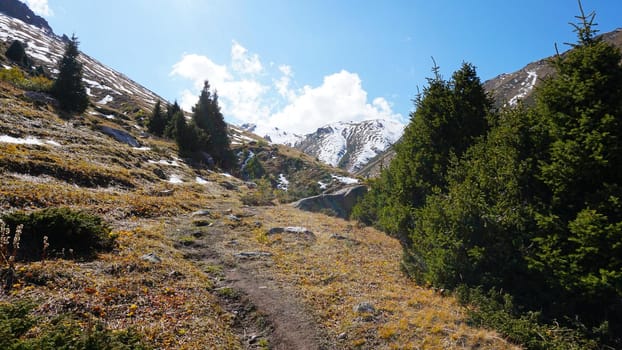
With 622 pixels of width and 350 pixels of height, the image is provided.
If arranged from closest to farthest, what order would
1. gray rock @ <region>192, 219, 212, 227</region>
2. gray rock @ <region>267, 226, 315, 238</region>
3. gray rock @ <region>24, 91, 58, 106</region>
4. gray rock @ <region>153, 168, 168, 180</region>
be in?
gray rock @ <region>267, 226, 315, 238</region>
gray rock @ <region>192, 219, 212, 227</region>
gray rock @ <region>153, 168, 168, 180</region>
gray rock @ <region>24, 91, 58, 106</region>

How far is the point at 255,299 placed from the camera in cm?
1091

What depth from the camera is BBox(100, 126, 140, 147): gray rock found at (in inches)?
1636

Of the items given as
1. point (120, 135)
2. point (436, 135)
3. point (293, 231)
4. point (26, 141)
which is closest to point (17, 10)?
point (120, 135)

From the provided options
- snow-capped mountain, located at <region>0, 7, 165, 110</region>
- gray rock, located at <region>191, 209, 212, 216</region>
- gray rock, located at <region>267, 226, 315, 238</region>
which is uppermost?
snow-capped mountain, located at <region>0, 7, 165, 110</region>

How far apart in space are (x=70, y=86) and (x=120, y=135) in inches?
509

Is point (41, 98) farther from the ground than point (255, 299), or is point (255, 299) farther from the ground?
point (41, 98)

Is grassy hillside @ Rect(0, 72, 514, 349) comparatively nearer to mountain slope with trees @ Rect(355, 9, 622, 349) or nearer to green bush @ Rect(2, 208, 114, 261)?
green bush @ Rect(2, 208, 114, 261)

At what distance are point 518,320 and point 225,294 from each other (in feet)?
30.3

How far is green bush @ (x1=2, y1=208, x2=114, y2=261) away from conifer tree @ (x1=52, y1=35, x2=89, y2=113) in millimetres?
43570

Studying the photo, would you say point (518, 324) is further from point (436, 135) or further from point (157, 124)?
point (157, 124)

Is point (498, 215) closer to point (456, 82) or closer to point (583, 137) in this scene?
point (583, 137)

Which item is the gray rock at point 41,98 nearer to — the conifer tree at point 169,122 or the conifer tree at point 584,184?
the conifer tree at point 169,122

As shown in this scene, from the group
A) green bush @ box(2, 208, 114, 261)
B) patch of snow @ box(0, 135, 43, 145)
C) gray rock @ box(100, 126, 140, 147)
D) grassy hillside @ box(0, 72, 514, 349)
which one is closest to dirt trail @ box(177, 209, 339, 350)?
grassy hillside @ box(0, 72, 514, 349)

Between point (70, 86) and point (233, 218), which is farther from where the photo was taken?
point (70, 86)
